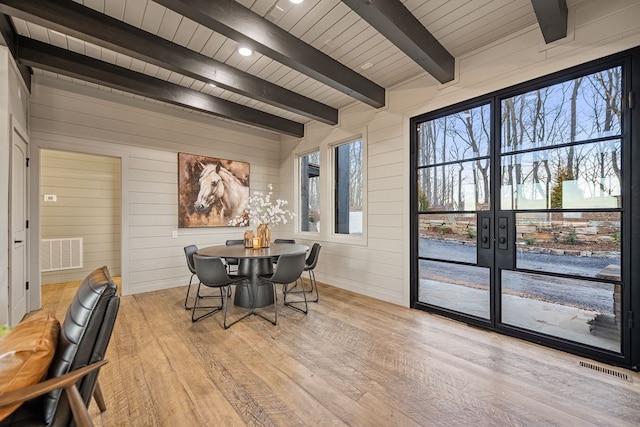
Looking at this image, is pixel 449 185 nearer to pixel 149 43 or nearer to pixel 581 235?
pixel 581 235

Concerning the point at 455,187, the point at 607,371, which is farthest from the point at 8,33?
the point at 607,371

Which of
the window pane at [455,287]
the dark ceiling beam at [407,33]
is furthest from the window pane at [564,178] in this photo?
the dark ceiling beam at [407,33]

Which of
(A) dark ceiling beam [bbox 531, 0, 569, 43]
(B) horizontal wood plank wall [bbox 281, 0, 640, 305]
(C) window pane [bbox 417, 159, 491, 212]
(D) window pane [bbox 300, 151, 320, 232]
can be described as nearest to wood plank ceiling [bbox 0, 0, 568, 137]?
(A) dark ceiling beam [bbox 531, 0, 569, 43]

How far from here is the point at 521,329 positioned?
2873 millimetres

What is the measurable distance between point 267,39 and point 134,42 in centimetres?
125

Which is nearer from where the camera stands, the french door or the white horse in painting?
the french door

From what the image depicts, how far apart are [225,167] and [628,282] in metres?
5.33

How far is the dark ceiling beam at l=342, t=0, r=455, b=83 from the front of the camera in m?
2.20

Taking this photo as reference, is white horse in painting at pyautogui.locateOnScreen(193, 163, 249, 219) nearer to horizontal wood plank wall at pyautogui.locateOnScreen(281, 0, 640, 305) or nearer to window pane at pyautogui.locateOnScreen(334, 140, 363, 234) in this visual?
horizontal wood plank wall at pyautogui.locateOnScreen(281, 0, 640, 305)

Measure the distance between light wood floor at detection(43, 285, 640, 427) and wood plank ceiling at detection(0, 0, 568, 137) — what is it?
2748 millimetres

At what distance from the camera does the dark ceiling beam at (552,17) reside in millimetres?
2214

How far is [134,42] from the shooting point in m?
2.68

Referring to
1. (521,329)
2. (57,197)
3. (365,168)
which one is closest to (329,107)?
(365,168)

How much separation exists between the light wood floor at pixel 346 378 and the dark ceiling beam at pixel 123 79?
2.80 meters
